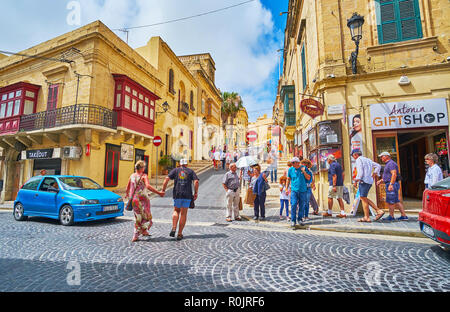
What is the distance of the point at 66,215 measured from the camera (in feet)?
22.4

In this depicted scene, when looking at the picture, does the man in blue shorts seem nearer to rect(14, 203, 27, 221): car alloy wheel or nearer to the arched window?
rect(14, 203, 27, 221): car alloy wheel

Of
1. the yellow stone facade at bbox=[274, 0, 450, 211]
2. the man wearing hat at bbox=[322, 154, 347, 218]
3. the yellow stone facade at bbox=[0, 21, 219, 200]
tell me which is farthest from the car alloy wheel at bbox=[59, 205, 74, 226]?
the yellow stone facade at bbox=[274, 0, 450, 211]

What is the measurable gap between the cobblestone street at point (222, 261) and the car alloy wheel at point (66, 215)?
811 millimetres

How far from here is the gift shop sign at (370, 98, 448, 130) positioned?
26.8ft

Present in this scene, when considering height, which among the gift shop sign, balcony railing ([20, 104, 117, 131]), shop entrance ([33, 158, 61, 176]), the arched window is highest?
the arched window

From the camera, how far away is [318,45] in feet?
31.6

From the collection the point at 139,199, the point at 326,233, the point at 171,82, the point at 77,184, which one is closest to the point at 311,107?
the point at 326,233

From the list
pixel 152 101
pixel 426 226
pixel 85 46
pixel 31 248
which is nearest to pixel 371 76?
pixel 426 226

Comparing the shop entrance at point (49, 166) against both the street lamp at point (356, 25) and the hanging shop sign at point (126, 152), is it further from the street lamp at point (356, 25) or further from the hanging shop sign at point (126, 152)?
the street lamp at point (356, 25)

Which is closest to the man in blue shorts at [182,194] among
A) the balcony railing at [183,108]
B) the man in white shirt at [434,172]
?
the man in white shirt at [434,172]

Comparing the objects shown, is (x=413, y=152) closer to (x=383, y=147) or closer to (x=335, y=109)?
(x=383, y=147)

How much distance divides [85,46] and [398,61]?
53.7 feet

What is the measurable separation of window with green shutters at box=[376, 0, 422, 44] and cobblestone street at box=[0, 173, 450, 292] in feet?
25.8

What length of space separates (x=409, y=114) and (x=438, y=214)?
613 cm
